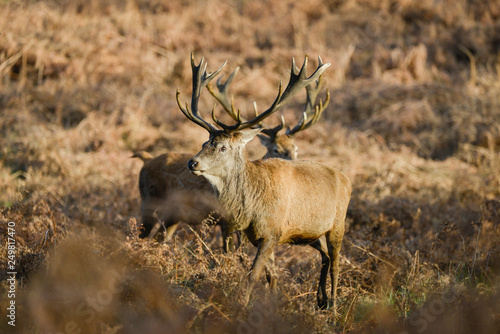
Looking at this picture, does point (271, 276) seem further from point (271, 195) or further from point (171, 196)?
point (171, 196)

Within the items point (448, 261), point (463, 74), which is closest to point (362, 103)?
point (463, 74)

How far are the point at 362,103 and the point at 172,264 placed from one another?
1056 centimetres

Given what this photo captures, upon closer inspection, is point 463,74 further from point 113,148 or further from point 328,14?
point 113,148

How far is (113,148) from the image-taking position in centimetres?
1113

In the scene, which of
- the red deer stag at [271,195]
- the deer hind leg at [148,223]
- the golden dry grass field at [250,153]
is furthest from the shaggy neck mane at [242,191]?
the deer hind leg at [148,223]

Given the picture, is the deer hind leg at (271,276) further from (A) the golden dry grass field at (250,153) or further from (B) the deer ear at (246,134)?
(B) the deer ear at (246,134)

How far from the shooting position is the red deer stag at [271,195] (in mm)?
4727

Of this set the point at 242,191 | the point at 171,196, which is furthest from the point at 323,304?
the point at 171,196

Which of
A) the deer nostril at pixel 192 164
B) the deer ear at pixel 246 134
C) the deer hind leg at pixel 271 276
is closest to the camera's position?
the deer hind leg at pixel 271 276

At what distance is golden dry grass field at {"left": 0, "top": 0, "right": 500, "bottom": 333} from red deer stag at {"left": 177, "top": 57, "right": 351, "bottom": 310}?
0.28 metres

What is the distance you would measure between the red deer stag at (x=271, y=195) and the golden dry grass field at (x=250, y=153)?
0.28m

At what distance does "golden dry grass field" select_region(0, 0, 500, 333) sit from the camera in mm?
3705

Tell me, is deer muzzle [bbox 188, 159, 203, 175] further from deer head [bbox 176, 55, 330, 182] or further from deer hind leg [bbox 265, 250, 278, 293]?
deer hind leg [bbox 265, 250, 278, 293]

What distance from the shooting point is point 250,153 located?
11.1 m
